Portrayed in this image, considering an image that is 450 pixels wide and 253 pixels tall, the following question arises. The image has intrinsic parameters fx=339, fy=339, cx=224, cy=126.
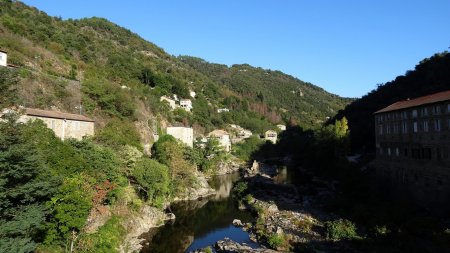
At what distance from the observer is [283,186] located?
54.0 meters

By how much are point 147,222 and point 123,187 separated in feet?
13.7

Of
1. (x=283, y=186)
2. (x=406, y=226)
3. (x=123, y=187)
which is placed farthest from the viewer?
(x=283, y=186)

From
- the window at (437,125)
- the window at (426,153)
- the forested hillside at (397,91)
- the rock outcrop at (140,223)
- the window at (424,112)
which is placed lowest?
the rock outcrop at (140,223)

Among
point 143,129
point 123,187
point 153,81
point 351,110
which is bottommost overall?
point 123,187

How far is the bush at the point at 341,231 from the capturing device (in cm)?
2748

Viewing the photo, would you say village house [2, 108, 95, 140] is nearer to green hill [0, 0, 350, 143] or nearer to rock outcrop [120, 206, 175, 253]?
green hill [0, 0, 350, 143]

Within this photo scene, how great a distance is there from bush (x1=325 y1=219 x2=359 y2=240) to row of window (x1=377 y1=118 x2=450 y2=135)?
1101 cm

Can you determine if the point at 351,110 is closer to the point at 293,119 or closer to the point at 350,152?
the point at 350,152

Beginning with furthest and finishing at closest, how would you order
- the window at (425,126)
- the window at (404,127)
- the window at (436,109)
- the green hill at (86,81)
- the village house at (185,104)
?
the village house at (185,104) < the green hill at (86,81) < the window at (404,127) < the window at (425,126) < the window at (436,109)

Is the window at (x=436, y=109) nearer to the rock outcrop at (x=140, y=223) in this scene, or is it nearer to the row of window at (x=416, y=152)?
the row of window at (x=416, y=152)

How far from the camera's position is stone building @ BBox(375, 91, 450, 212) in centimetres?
2822

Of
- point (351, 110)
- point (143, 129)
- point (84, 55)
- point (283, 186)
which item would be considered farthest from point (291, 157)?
point (84, 55)

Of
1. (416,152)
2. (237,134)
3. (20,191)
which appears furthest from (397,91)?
(20,191)

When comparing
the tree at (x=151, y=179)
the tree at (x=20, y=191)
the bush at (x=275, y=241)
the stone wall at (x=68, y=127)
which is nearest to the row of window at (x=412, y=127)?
the bush at (x=275, y=241)
